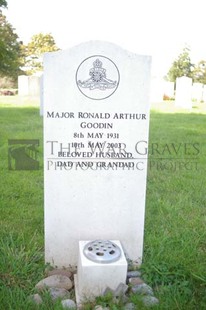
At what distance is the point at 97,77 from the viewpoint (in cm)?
245

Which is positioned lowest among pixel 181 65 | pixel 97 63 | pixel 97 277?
pixel 97 277

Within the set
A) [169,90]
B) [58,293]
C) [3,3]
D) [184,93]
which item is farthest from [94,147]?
[169,90]

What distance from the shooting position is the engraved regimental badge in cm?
243

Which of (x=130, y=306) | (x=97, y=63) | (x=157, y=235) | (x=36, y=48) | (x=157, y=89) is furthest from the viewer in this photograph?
(x=36, y=48)

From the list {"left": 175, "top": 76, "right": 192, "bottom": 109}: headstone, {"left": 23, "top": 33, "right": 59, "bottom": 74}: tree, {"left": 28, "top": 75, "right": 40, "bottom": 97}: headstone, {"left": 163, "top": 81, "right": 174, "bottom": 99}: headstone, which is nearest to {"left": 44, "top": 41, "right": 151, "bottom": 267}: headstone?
{"left": 175, "top": 76, "right": 192, "bottom": 109}: headstone

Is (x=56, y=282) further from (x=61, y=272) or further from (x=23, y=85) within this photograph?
(x=23, y=85)

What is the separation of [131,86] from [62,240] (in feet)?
4.15

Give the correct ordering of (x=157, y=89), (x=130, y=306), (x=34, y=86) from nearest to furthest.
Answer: (x=130, y=306) < (x=34, y=86) < (x=157, y=89)

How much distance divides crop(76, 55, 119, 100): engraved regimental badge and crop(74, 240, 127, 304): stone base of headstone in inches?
44.2

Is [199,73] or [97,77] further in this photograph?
[199,73]

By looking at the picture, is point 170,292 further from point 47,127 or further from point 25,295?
point 47,127

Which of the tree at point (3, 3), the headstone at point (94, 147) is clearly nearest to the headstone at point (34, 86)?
the tree at point (3, 3)

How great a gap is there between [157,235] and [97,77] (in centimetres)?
151

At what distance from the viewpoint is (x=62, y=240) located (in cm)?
271
